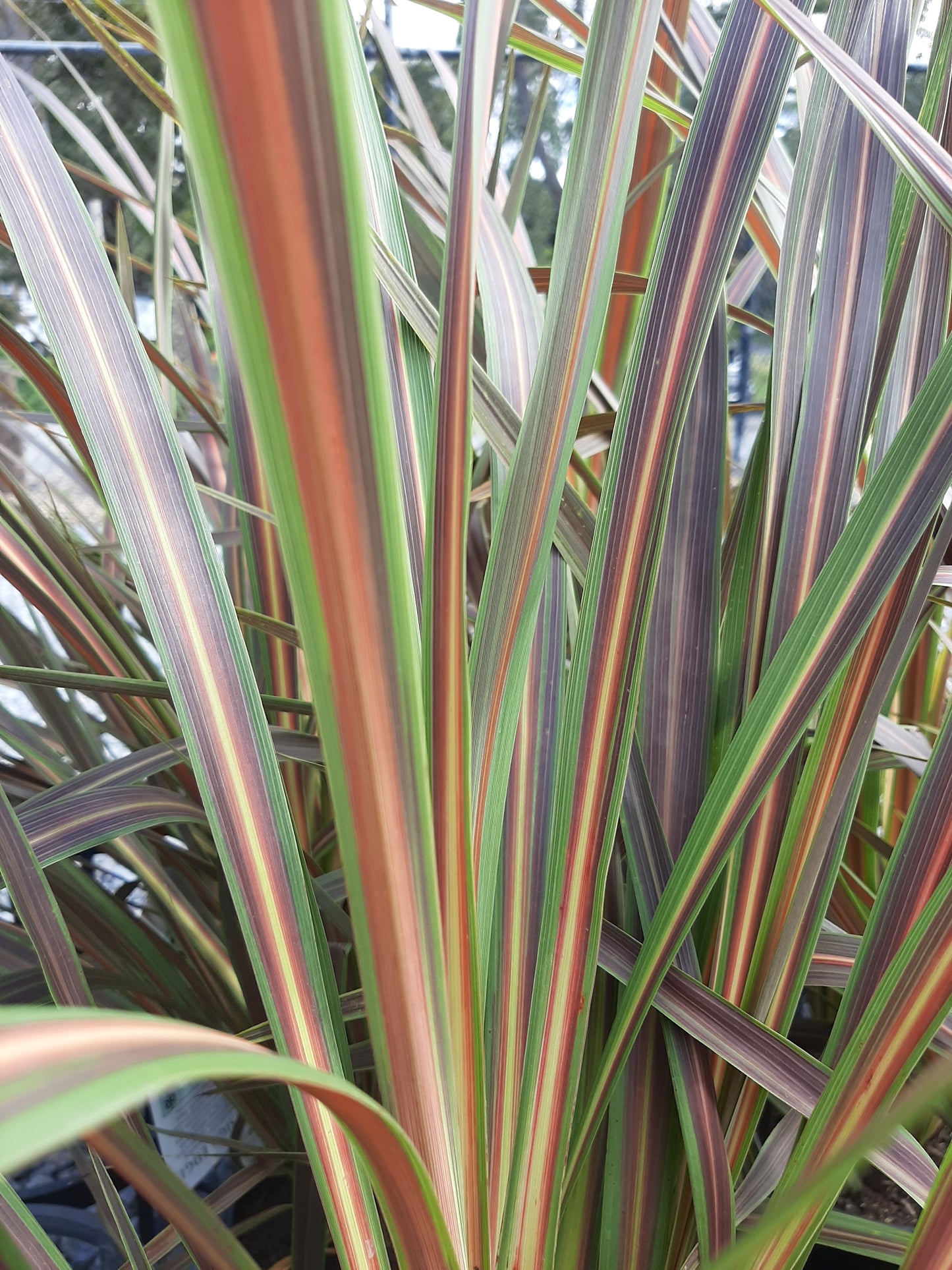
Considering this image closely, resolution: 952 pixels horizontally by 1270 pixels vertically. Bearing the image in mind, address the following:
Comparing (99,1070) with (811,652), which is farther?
(811,652)

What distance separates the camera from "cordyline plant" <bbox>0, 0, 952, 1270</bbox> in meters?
0.11

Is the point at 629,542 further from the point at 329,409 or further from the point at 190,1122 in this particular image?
the point at 190,1122

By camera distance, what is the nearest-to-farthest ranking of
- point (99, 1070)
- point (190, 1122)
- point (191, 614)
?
point (99, 1070) → point (191, 614) → point (190, 1122)

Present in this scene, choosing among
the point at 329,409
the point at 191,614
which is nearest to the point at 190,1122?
the point at 191,614

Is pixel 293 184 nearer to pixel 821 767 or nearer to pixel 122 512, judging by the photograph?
pixel 122 512

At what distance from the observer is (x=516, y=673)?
0.23 metres

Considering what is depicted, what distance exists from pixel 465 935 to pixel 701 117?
0.22 metres

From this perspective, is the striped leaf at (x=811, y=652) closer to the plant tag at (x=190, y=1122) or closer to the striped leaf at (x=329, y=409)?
the striped leaf at (x=329, y=409)

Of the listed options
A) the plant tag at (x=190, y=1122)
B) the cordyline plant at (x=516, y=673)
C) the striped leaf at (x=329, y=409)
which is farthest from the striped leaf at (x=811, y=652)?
the plant tag at (x=190, y=1122)

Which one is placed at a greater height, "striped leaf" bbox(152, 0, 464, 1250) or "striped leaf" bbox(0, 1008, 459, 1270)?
"striped leaf" bbox(152, 0, 464, 1250)

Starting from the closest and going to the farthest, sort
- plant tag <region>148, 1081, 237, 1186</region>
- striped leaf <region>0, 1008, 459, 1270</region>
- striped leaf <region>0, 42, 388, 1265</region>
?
striped leaf <region>0, 1008, 459, 1270</region>
striped leaf <region>0, 42, 388, 1265</region>
plant tag <region>148, 1081, 237, 1186</region>

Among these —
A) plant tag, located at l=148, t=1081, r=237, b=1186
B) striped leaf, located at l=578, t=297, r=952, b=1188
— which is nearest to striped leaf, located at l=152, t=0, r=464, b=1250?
striped leaf, located at l=578, t=297, r=952, b=1188

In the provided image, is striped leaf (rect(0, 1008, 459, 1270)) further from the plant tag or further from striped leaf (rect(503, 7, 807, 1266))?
the plant tag

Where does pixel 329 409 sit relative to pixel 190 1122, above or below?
above
